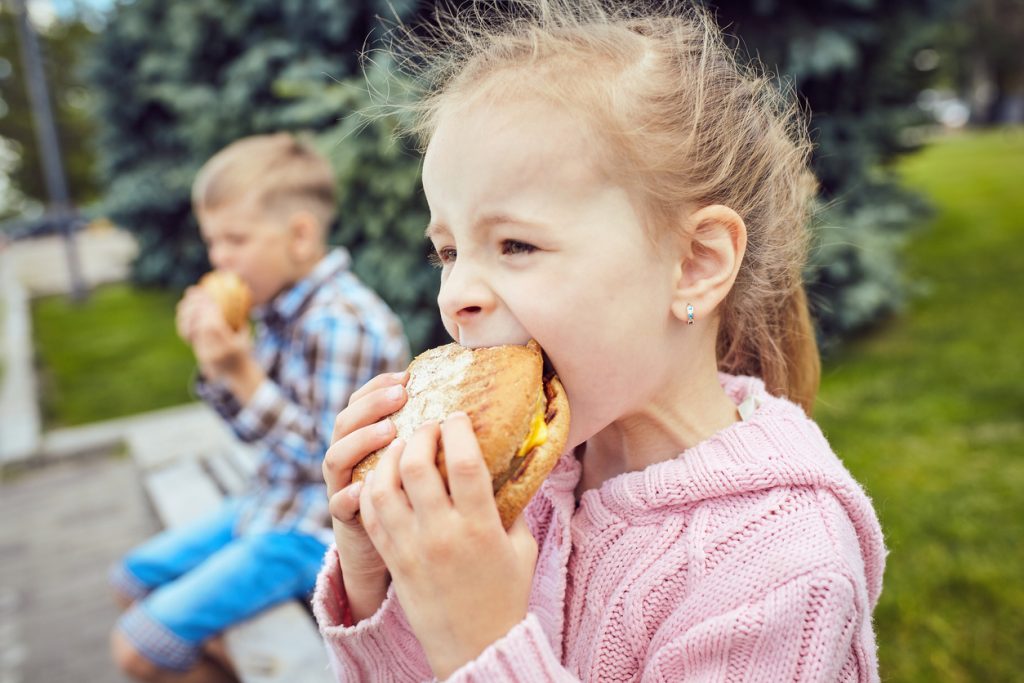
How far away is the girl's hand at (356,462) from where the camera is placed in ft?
4.46

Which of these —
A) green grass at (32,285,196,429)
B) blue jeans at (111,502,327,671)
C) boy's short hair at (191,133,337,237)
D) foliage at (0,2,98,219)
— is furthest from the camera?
foliage at (0,2,98,219)

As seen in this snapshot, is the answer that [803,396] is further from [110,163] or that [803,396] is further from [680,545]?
[110,163]

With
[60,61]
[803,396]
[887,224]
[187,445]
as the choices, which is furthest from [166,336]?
[60,61]

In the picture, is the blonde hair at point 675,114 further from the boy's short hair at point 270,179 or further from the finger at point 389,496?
the boy's short hair at point 270,179

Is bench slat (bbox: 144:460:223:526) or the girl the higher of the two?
the girl

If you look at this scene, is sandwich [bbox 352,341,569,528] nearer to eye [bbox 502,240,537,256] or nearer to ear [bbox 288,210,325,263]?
eye [bbox 502,240,537,256]

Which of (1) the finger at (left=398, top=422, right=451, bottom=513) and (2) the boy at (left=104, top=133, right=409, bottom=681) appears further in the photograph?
(2) the boy at (left=104, top=133, right=409, bottom=681)

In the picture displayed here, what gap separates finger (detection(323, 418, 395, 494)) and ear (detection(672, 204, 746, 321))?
529mm

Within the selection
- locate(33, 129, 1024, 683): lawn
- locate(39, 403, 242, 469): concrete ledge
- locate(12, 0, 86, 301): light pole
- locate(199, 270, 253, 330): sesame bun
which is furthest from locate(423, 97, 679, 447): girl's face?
locate(12, 0, 86, 301): light pole

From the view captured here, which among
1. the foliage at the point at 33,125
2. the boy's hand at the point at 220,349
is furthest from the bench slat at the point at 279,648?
the foliage at the point at 33,125

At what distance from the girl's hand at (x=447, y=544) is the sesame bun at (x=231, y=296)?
1889 millimetres

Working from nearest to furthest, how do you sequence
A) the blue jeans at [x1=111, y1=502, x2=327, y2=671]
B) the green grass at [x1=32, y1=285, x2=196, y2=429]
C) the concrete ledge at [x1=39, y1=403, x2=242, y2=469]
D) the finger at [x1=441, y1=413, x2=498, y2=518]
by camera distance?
1. the finger at [x1=441, y1=413, x2=498, y2=518]
2. the blue jeans at [x1=111, y1=502, x2=327, y2=671]
3. the concrete ledge at [x1=39, y1=403, x2=242, y2=469]
4. the green grass at [x1=32, y1=285, x2=196, y2=429]

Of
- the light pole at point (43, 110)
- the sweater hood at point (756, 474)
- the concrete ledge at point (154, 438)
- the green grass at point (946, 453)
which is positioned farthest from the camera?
the light pole at point (43, 110)

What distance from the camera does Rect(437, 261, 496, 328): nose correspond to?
1301mm
